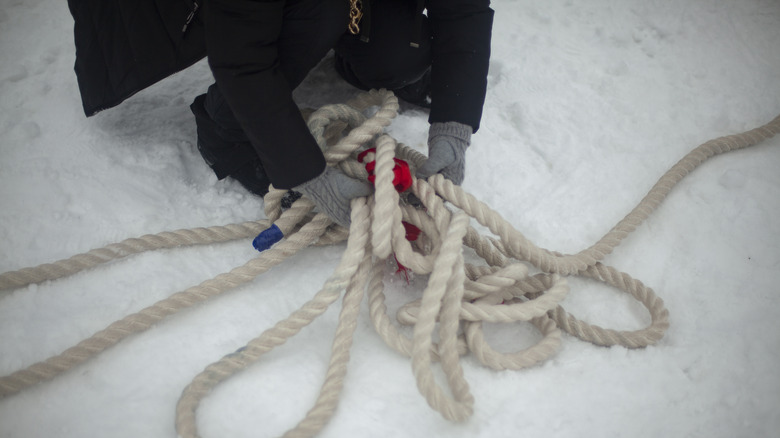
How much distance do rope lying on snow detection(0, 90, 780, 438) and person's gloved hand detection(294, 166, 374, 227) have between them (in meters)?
0.02

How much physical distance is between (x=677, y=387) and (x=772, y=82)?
3.08 feet

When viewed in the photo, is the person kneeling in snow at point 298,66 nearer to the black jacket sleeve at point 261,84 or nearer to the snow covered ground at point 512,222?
the black jacket sleeve at point 261,84

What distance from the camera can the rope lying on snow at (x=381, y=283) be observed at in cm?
73

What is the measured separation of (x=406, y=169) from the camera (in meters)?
0.83

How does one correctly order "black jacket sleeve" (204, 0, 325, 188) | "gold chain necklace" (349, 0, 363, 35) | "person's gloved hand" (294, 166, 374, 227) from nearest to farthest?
"black jacket sleeve" (204, 0, 325, 188) → "person's gloved hand" (294, 166, 374, 227) → "gold chain necklace" (349, 0, 363, 35)

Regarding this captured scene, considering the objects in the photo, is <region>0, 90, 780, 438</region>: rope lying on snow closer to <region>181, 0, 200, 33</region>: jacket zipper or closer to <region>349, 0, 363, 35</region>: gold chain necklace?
<region>349, 0, 363, 35</region>: gold chain necklace

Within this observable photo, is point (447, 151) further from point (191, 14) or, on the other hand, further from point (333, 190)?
point (191, 14)

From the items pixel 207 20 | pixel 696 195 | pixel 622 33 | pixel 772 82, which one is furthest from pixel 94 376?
pixel 772 82

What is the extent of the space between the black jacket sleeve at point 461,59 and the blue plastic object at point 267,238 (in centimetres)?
32

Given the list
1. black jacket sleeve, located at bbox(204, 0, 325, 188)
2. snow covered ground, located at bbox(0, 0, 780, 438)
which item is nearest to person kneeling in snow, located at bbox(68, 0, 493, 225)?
black jacket sleeve, located at bbox(204, 0, 325, 188)

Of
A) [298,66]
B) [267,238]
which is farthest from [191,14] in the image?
[267,238]

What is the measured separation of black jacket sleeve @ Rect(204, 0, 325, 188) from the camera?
718mm

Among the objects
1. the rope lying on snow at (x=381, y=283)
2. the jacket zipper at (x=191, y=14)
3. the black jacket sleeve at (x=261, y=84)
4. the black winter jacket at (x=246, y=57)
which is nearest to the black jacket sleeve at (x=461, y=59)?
the black winter jacket at (x=246, y=57)

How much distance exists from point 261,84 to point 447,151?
0.30 meters
